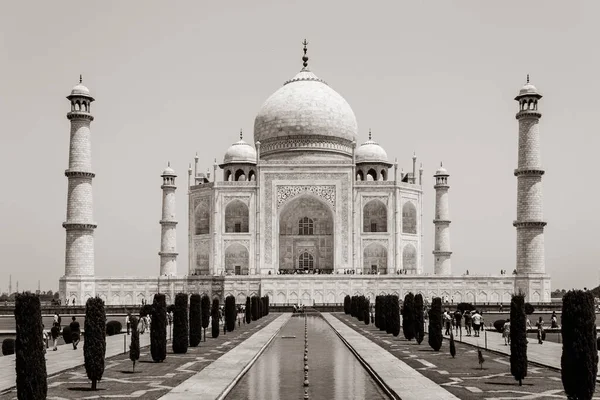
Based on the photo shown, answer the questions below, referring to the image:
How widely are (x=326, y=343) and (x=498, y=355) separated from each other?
4505 mm

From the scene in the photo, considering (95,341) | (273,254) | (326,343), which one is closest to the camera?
(95,341)

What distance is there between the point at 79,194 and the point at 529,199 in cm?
2218

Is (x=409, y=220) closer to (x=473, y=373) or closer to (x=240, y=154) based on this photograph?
(x=240, y=154)

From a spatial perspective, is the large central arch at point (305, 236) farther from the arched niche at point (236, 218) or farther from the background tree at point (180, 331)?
the background tree at point (180, 331)

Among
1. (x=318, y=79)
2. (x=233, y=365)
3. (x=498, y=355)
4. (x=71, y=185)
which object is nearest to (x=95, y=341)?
(x=233, y=365)

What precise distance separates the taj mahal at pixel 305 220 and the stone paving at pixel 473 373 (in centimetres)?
2054

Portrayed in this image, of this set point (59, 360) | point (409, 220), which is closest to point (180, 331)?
point (59, 360)

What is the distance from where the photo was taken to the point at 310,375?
14.8m

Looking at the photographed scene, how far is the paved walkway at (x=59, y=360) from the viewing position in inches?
585

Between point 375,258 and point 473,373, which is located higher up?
point 375,258

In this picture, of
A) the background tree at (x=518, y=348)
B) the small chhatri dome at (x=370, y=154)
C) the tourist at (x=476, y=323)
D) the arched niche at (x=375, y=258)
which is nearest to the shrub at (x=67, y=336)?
the tourist at (x=476, y=323)

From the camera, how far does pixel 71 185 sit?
41062mm

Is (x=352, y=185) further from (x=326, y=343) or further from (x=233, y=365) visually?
(x=233, y=365)

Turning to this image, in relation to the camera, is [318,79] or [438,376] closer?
[438,376]
